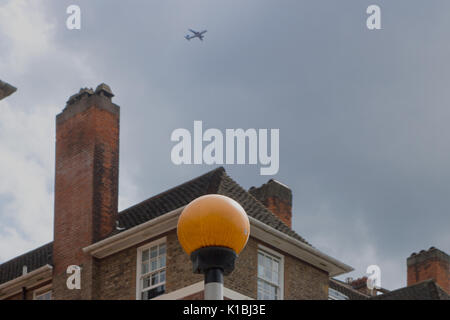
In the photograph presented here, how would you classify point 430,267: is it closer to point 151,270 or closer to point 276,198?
point 276,198

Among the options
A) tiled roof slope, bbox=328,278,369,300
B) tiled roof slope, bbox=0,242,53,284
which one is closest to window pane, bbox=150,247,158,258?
tiled roof slope, bbox=0,242,53,284

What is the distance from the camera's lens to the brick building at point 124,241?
26.3 m

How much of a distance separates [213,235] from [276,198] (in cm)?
2546

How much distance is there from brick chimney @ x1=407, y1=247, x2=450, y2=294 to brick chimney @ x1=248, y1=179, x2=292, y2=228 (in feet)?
21.4

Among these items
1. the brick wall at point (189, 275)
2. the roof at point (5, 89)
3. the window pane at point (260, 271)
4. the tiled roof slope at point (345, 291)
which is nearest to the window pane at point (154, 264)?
the brick wall at point (189, 275)

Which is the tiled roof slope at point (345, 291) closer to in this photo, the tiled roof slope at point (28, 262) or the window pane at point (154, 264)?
the window pane at point (154, 264)

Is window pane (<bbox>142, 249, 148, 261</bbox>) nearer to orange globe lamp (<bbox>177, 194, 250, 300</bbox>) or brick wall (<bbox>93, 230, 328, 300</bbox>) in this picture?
brick wall (<bbox>93, 230, 328, 300</bbox>)

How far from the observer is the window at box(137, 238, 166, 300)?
26281 mm

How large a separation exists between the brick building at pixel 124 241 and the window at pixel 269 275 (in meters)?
0.03

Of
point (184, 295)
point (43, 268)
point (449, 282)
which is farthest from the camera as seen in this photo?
point (449, 282)

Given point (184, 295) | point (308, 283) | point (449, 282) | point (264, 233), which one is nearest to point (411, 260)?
point (449, 282)

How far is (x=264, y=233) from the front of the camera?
26.7m
